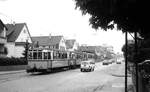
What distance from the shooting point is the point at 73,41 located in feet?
338

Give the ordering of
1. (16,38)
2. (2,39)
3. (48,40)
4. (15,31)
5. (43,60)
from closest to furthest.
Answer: (43,60)
(2,39)
(16,38)
(15,31)
(48,40)

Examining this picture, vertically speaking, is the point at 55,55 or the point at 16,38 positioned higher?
the point at 16,38

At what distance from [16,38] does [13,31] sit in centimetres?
339

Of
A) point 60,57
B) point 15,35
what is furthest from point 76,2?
point 15,35

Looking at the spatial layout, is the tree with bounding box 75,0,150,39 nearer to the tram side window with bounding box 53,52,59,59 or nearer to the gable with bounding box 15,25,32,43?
the tram side window with bounding box 53,52,59,59

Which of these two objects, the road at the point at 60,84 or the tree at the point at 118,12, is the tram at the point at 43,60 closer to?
the road at the point at 60,84

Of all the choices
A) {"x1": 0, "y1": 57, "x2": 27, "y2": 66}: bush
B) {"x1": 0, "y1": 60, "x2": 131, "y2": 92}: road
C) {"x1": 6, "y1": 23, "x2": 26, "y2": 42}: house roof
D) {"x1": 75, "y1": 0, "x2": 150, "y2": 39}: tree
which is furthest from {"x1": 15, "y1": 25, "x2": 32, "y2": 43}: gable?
{"x1": 75, "y1": 0, "x2": 150, "y2": 39}: tree

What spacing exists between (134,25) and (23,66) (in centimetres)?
3863

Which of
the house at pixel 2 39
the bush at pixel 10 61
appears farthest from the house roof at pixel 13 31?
the bush at pixel 10 61

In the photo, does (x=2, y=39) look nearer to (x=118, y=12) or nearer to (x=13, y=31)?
(x=13, y=31)

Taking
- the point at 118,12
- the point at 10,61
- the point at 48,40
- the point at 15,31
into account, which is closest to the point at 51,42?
the point at 48,40

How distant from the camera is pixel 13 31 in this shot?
56.1 meters

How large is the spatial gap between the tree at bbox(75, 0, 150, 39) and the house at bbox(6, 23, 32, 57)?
47115 mm

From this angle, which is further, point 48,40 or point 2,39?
point 48,40
